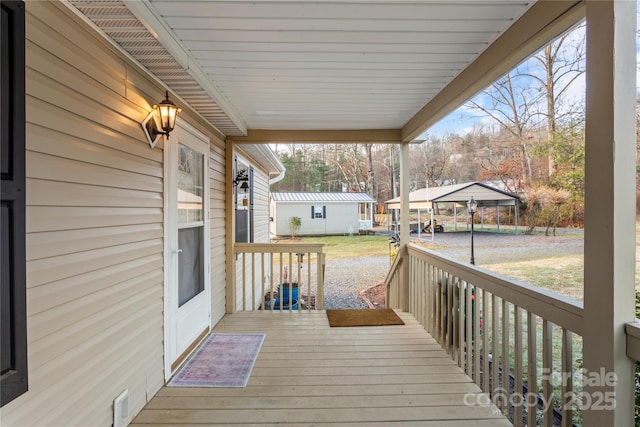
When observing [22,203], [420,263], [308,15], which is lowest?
[420,263]

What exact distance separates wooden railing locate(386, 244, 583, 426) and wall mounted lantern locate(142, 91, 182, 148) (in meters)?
2.57

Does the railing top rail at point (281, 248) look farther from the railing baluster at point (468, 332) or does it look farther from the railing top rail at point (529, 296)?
the railing baluster at point (468, 332)

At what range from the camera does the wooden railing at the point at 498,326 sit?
1562mm

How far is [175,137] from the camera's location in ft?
8.34

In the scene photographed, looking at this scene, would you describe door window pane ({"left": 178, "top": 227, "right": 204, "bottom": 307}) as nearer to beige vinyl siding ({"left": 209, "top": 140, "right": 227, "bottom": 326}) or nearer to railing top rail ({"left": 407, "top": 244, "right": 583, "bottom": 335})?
beige vinyl siding ({"left": 209, "top": 140, "right": 227, "bottom": 326})

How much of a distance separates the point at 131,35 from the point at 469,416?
3.11 m

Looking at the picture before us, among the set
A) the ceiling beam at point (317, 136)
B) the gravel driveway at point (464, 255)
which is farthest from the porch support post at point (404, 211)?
the gravel driveway at point (464, 255)

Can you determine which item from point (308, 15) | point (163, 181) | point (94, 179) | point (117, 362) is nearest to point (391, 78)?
point (308, 15)

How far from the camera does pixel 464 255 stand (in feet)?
18.2

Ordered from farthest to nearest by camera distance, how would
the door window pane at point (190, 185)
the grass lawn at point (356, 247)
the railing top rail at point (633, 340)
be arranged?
the grass lawn at point (356, 247)
the door window pane at point (190, 185)
the railing top rail at point (633, 340)

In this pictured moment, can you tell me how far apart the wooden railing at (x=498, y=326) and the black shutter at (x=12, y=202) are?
235 cm

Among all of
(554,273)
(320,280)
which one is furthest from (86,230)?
(554,273)

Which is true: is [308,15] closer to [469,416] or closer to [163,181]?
[163,181]

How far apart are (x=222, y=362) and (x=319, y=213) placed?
1409 centimetres
